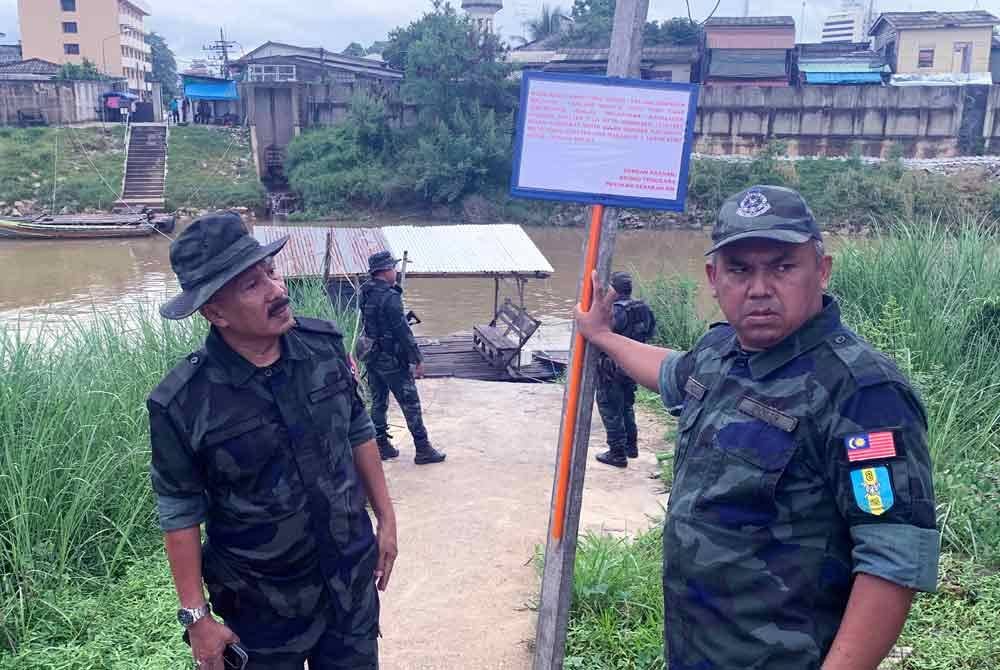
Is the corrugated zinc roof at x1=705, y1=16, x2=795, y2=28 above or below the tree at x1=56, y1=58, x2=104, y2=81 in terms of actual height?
above

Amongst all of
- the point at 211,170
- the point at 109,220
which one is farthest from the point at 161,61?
the point at 109,220

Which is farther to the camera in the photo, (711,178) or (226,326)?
(711,178)

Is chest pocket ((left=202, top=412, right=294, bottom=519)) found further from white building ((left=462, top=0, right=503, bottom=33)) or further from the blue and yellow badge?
white building ((left=462, top=0, right=503, bottom=33))

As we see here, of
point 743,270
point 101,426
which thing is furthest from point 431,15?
point 743,270

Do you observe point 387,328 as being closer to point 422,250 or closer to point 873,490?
point 873,490

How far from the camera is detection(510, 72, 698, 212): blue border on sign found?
2.20 m

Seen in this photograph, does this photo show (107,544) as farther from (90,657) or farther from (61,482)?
(90,657)

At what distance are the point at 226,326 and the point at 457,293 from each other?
15940 mm

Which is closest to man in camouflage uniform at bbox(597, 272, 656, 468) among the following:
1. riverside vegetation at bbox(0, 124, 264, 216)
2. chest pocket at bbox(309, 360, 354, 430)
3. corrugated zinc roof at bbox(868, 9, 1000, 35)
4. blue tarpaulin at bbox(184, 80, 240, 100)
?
chest pocket at bbox(309, 360, 354, 430)

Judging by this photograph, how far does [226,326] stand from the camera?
203 cm

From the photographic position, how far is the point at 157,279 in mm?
19312

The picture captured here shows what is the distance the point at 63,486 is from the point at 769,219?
3289mm

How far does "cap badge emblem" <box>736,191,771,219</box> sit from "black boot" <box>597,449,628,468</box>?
158 inches

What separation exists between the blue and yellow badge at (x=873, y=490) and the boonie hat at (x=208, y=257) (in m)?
1.42
